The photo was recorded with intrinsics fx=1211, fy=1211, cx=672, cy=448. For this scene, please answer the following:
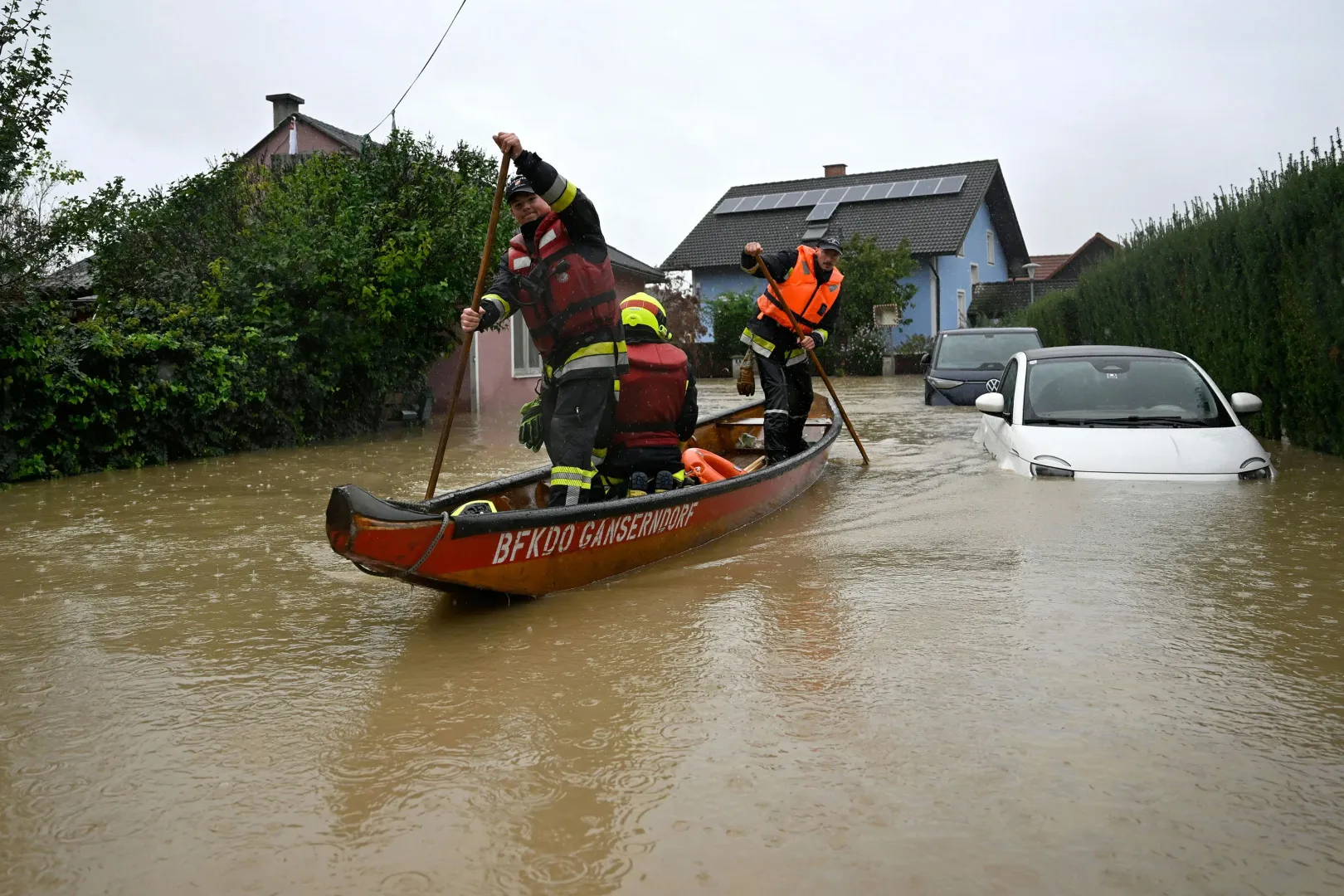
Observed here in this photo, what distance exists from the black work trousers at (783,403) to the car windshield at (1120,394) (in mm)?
1898

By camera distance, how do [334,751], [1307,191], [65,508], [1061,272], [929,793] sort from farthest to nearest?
[1061,272] → [1307,191] → [65,508] → [334,751] → [929,793]

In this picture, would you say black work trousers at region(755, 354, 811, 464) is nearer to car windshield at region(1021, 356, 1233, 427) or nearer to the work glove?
car windshield at region(1021, 356, 1233, 427)

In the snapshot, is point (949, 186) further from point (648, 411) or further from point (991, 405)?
point (648, 411)

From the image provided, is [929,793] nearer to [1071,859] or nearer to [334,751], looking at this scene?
[1071,859]

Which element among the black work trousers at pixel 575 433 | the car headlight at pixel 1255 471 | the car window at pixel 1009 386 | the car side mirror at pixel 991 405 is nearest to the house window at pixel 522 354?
the car window at pixel 1009 386

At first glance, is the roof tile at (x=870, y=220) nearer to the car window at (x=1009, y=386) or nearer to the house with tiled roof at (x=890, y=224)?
the house with tiled roof at (x=890, y=224)

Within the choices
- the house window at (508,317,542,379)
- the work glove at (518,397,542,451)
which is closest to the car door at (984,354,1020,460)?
the work glove at (518,397,542,451)

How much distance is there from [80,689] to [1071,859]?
3715 millimetres

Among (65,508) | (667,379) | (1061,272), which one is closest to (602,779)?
(667,379)

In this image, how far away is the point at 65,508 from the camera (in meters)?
9.74

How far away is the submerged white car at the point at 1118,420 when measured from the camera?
8797mm

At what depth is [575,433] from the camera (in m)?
6.53

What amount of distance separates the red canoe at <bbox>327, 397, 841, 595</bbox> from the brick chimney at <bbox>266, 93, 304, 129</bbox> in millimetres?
27708

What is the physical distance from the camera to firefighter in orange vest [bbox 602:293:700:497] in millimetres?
7352
